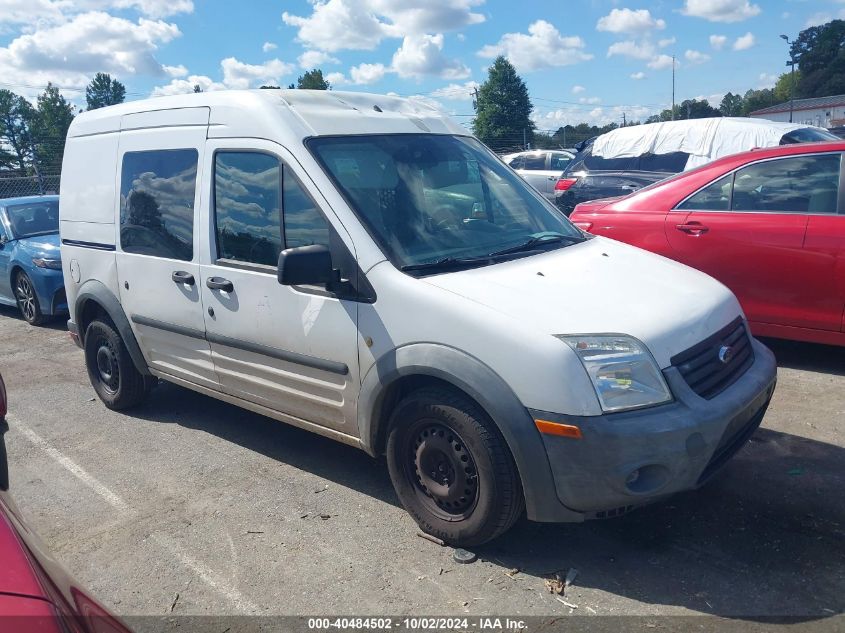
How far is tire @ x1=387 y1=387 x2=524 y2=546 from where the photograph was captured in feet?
10.5

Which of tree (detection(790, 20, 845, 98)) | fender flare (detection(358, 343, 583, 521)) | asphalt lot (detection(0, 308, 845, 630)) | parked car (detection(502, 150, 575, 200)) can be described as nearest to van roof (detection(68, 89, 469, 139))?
fender flare (detection(358, 343, 583, 521))

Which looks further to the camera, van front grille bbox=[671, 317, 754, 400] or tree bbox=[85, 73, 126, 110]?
tree bbox=[85, 73, 126, 110]

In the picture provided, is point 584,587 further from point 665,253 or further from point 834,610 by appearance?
point 665,253

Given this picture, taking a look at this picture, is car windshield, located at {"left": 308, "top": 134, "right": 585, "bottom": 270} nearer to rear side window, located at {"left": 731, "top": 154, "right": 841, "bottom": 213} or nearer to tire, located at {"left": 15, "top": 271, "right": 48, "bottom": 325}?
rear side window, located at {"left": 731, "top": 154, "right": 841, "bottom": 213}

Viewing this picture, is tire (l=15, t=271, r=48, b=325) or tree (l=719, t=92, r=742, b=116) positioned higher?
tree (l=719, t=92, r=742, b=116)

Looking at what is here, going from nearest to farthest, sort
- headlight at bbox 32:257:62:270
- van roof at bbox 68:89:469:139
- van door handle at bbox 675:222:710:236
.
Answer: van roof at bbox 68:89:469:139 → van door handle at bbox 675:222:710:236 → headlight at bbox 32:257:62:270

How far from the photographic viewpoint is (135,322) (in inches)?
201

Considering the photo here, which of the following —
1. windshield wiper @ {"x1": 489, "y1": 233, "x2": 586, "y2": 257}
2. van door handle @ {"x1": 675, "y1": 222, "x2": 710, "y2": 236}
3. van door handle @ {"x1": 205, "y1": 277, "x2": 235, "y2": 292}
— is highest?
windshield wiper @ {"x1": 489, "y1": 233, "x2": 586, "y2": 257}

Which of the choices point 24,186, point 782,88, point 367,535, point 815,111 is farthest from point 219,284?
point 782,88

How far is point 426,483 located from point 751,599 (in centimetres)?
145

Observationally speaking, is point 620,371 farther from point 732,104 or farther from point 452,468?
point 732,104

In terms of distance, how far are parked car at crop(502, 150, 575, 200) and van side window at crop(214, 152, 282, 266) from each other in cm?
1348

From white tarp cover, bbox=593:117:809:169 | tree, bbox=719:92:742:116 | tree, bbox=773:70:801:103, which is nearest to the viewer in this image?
white tarp cover, bbox=593:117:809:169

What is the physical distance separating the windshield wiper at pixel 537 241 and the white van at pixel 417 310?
0.03 metres
